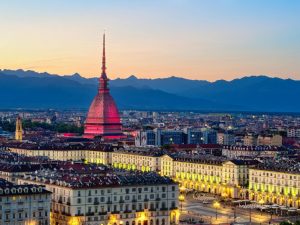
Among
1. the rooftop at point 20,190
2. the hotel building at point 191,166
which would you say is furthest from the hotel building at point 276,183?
the rooftop at point 20,190

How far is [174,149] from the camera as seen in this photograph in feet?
505

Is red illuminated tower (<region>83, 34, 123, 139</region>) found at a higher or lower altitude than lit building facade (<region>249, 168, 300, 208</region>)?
higher

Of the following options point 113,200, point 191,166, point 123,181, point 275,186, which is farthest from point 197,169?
point 113,200

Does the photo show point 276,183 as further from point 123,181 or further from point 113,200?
point 113,200

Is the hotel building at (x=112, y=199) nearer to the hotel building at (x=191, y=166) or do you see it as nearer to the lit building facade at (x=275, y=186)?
the lit building facade at (x=275, y=186)

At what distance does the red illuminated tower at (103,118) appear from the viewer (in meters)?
189

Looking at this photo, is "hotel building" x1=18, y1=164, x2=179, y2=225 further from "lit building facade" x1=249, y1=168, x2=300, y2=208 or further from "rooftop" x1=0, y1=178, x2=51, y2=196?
"lit building facade" x1=249, y1=168, x2=300, y2=208

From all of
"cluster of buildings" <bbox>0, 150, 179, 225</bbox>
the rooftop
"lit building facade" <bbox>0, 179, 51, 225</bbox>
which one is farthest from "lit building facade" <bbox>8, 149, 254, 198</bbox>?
the rooftop

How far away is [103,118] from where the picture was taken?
619 ft

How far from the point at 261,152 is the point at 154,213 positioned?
65.9 meters

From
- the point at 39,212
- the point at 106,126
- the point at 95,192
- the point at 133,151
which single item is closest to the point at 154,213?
the point at 95,192

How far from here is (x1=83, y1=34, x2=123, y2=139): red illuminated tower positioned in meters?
189

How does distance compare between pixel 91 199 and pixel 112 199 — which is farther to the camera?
pixel 112 199

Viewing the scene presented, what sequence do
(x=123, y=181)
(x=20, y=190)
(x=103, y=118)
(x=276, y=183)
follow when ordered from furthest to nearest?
(x=103, y=118)
(x=276, y=183)
(x=123, y=181)
(x=20, y=190)
